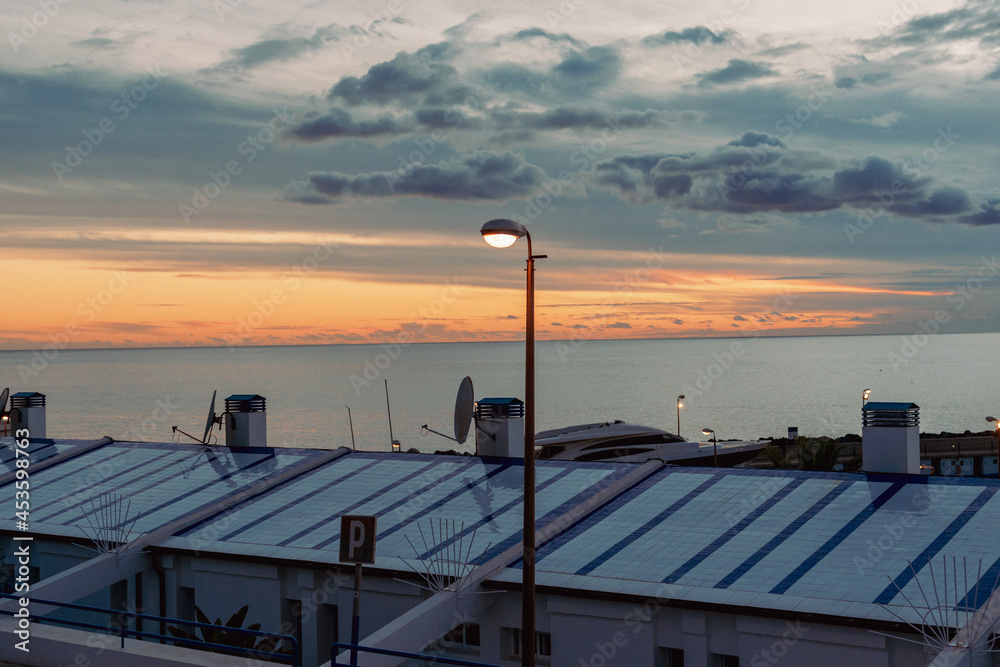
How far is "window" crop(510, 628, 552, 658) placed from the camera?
57.3ft

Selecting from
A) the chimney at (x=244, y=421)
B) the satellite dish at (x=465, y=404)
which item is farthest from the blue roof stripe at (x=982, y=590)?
the chimney at (x=244, y=421)

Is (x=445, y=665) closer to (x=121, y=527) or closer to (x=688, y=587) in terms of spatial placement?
(x=688, y=587)

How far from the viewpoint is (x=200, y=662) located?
16.1m

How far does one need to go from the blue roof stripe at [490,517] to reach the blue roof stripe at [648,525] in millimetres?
3131

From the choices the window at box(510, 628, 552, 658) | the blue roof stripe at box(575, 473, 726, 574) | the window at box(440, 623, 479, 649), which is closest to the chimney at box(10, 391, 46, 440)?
the window at box(440, 623, 479, 649)

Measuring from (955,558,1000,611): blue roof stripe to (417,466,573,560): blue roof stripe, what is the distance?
9505mm

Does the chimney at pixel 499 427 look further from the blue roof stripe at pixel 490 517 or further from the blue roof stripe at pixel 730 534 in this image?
the blue roof stripe at pixel 730 534

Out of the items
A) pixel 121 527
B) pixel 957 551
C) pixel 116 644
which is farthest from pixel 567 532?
pixel 121 527

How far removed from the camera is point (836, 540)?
17.2 meters

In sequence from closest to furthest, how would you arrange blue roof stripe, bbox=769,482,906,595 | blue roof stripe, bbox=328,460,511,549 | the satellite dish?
blue roof stripe, bbox=769,482,906,595 → blue roof stripe, bbox=328,460,511,549 → the satellite dish

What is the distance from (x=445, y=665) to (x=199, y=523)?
8.16m

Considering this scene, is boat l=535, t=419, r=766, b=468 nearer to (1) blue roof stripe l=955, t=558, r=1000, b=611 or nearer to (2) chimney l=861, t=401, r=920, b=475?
(2) chimney l=861, t=401, r=920, b=475

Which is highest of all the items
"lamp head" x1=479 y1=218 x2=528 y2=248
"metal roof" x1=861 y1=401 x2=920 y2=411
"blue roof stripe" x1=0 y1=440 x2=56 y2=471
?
"lamp head" x1=479 y1=218 x2=528 y2=248

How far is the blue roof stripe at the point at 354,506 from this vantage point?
2125 centimetres
